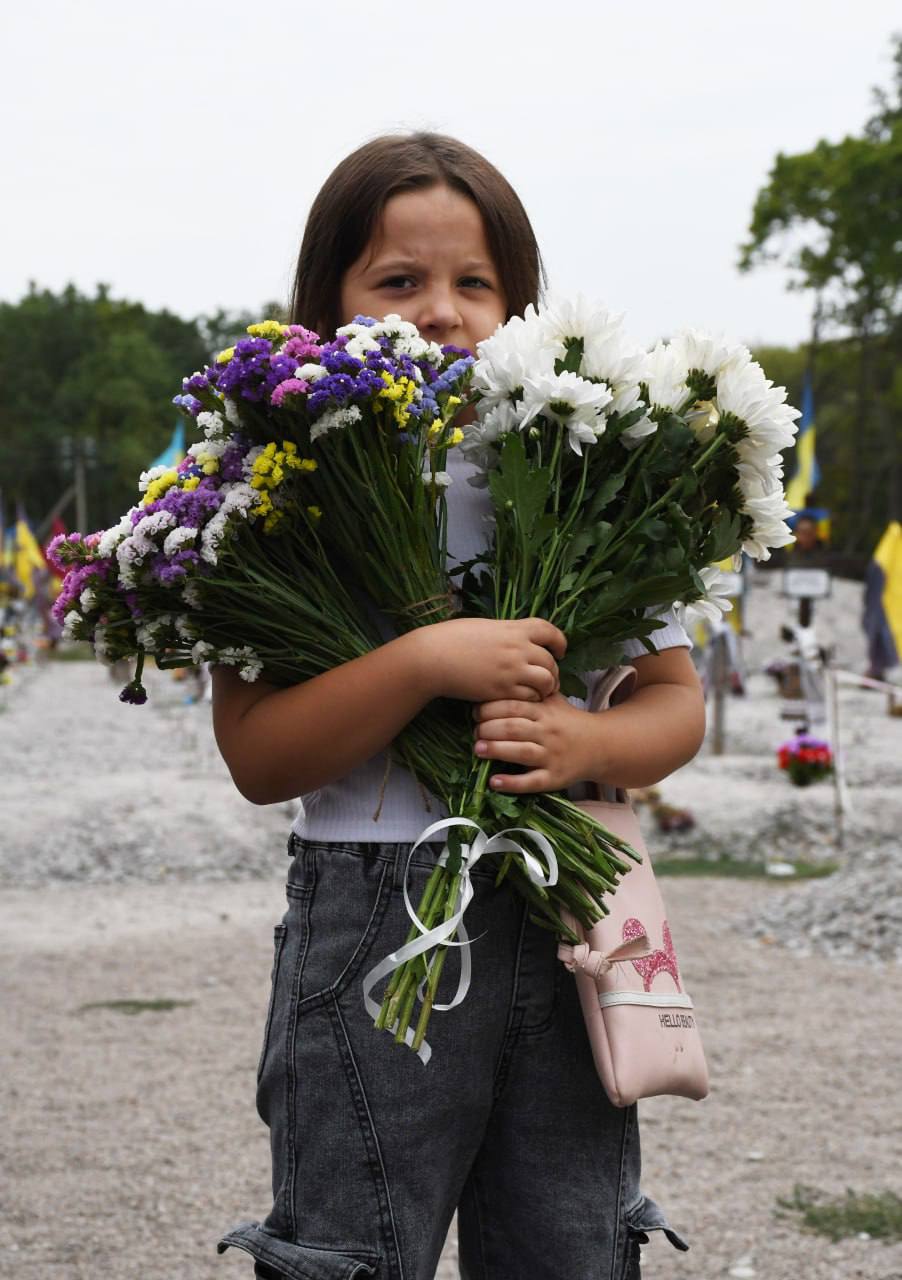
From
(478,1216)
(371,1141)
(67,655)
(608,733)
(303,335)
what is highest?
(303,335)

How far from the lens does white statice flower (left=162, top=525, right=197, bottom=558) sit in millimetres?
1698

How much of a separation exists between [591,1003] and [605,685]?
15.6 inches

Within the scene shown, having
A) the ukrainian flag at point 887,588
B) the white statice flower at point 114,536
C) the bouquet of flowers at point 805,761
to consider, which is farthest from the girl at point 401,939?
the ukrainian flag at point 887,588

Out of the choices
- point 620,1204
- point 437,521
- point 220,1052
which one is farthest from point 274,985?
point 220,1052

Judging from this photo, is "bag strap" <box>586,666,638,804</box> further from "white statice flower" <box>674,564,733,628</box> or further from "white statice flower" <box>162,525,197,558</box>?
"white statice flower" <box>162,525,197,558</box>

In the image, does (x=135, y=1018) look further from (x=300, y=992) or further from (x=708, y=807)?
(x=708, y=807)

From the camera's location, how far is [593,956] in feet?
5.75

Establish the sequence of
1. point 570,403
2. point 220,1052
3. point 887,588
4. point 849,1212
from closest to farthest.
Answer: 1. point 570,403
2. point 849,1212
3. point 220,1052
4. point 887,588

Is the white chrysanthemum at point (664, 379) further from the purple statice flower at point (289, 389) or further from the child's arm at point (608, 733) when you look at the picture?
the purple statice flower at point (289, 389)

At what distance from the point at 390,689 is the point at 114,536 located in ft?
1.25

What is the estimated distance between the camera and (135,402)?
2375 inches

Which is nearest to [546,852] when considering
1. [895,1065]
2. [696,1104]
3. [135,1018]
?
[696,1104]

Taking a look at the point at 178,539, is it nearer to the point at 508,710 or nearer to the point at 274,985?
the point at 508,710

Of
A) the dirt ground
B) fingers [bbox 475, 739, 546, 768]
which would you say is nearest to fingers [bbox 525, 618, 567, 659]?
fingers [bbox 475, 739, 546, 768]
